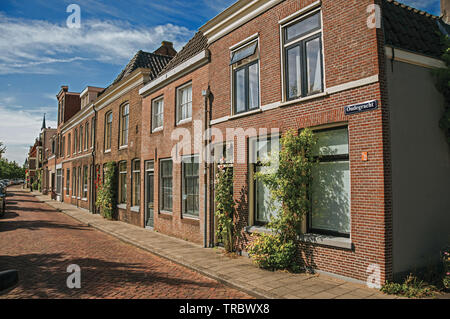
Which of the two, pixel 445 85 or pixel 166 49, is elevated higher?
pixel 166 49

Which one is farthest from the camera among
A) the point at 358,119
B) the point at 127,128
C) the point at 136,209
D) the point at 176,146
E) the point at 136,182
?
the point at 127,128

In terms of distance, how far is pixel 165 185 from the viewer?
14234 mm

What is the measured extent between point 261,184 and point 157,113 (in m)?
7.88

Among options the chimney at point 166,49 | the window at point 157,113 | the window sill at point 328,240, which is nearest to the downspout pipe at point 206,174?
the window sill at point 328,240

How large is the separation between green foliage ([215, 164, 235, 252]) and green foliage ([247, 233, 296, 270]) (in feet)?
5.13

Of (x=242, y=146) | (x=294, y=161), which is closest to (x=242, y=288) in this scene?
(x=294, y=161)

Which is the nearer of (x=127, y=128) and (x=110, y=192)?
(x=127, y=128)

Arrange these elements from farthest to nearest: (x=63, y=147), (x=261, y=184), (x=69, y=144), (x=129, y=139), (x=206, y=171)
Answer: (x=63, y=147) < (x=69, y=144) < (x=129, y=139) < (x=206, y=171) < (x=261, y=184)

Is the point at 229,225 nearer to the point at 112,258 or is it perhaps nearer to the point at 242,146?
Result: the point at 242,146

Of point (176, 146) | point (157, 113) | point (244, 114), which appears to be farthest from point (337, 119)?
point (157, 113)

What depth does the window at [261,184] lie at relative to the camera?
29.2ft

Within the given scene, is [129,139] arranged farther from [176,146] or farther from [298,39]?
[298,39]

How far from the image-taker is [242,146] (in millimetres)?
9648

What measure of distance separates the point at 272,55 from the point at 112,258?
709 cm
